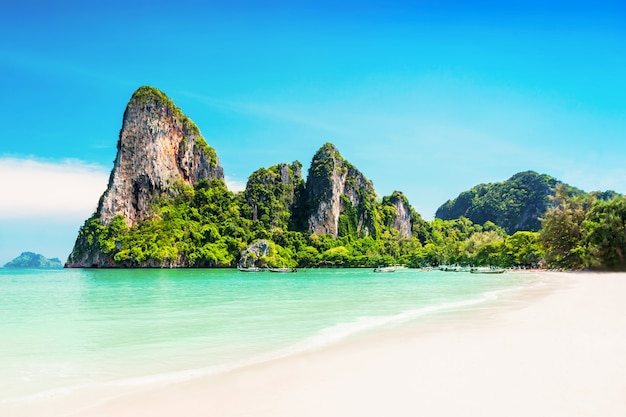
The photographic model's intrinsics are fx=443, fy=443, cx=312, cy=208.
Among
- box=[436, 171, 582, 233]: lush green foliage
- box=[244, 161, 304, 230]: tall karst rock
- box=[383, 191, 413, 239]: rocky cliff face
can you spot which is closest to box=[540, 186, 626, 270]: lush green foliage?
box=[244, 161, 304, 230]: tall karst rock

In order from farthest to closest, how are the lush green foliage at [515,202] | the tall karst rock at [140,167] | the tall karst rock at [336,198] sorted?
the lush green foliage at [515,202] < the tall karst rock at [336,198] < the tall karst rock at [140,167]

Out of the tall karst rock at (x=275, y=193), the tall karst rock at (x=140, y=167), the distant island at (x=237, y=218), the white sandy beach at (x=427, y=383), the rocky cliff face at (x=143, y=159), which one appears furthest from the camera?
the tall karst rock at (x=275, y=193)

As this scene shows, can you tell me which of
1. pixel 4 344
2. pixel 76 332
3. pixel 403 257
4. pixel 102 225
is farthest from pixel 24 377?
pixel 403 257

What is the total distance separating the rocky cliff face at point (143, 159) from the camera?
95188 millimetres

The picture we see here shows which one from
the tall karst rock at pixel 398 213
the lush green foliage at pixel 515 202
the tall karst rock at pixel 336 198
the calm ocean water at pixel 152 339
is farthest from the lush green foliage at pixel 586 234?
the lush green foliage at pixel 515 202

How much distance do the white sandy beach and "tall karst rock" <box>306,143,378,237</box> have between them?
101186mm

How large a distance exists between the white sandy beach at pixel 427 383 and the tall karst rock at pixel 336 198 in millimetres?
101186

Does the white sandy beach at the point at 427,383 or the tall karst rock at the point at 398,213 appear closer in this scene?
the white sandy beach at the point at 427,383

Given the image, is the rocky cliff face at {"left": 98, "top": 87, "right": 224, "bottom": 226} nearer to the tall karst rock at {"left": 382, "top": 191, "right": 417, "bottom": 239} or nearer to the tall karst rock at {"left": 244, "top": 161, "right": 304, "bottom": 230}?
the tall karst rock at {"left": 244, "top": 161, "right": 304, "bottom": 230}

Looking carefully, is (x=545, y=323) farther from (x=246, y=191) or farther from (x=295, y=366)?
(x=246, y=191)

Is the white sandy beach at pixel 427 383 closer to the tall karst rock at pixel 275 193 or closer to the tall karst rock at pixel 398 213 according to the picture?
the tall karst rock at pixel 275 193

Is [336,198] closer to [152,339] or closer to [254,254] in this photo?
[254,254]

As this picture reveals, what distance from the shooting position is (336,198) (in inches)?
4400

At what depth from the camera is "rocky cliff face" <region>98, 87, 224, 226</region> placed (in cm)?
9519
